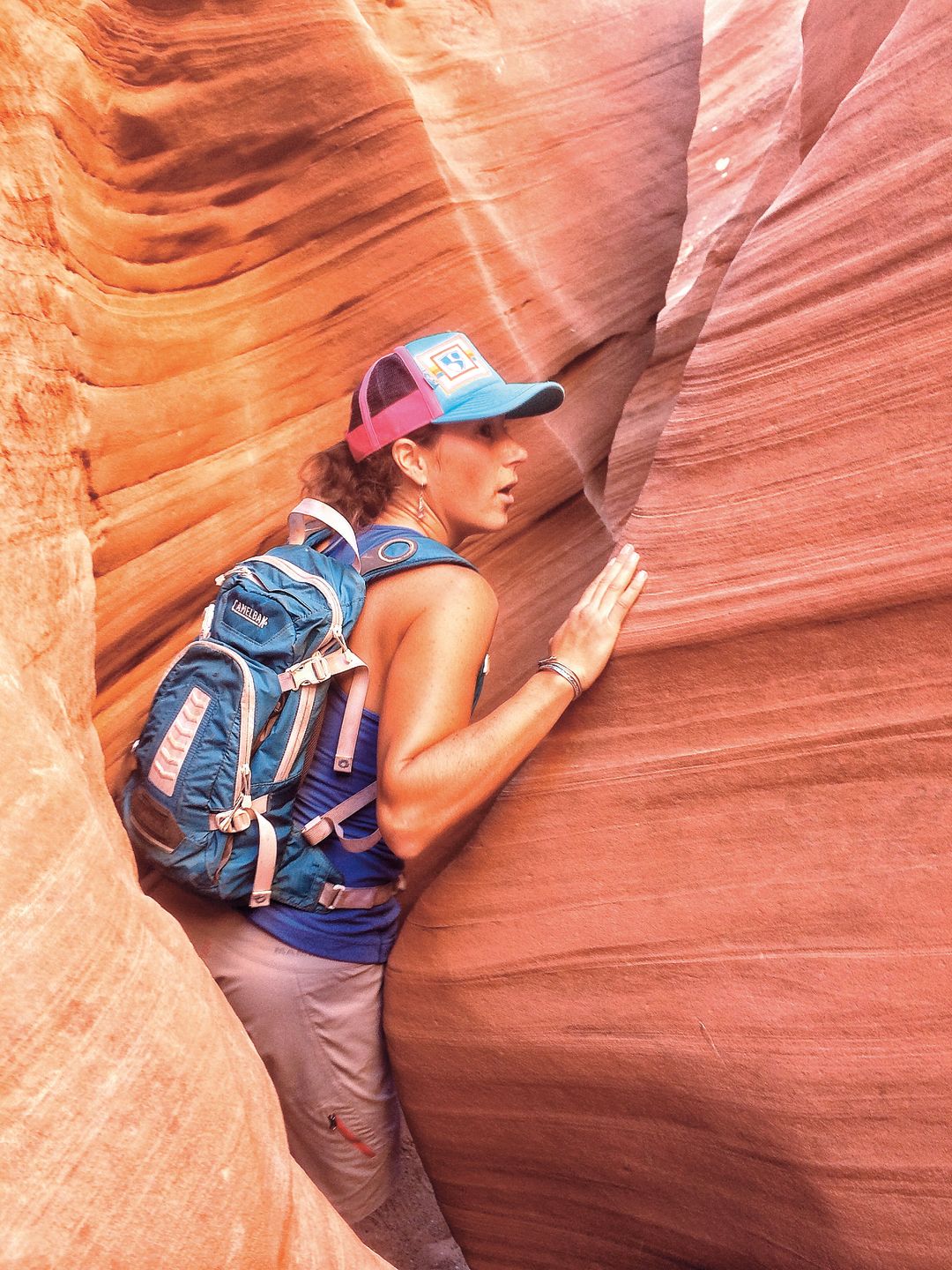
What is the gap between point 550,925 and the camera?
7.45 ft

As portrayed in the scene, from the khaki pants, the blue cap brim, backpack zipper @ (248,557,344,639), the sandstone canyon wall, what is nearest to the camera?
the sandstone canyon wall

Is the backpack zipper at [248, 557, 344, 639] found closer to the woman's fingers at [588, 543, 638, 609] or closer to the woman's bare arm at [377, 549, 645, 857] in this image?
the woman's bare arm at [377, 549, 645, 857]

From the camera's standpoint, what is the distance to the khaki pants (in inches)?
91.5

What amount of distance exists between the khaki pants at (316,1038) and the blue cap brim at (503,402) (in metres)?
1.26

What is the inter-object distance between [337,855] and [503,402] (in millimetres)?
1124

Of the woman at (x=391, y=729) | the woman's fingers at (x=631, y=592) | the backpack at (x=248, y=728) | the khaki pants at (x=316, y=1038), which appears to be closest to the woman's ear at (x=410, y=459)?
the woman at (x=391, y=729)

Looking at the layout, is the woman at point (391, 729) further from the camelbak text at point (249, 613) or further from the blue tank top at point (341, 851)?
the camelbak text at point (249, 613)

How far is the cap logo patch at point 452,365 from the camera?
2.64m

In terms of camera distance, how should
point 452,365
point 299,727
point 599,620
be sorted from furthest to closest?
point 452,365 → point 599,620 → point 299,727

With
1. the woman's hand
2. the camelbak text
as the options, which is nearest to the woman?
the woman's hand

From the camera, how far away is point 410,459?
264 cm

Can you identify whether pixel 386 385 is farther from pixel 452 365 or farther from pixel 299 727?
pixel 299 727

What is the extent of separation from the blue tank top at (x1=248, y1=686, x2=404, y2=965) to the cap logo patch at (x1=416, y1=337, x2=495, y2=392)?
0.82 metres

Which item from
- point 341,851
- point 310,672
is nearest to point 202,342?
point 310,672
